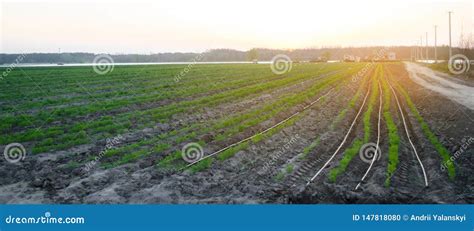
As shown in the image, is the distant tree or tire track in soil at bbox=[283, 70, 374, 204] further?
the distant tree

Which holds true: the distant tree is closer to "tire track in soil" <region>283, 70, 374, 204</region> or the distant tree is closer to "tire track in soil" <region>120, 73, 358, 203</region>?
"tire track in soil" <region>283, 70, 374, 204</region>

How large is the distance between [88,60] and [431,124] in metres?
86.9

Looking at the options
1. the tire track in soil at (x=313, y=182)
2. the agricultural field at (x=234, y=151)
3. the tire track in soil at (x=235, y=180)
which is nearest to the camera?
the tire track in soil at (x=313, y=182)

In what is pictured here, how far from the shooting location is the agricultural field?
37.6 ft

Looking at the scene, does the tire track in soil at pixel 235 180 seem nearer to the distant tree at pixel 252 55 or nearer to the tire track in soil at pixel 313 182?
the tire track in soil at pixel 313 182

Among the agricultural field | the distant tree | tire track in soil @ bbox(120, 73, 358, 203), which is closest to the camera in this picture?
tire track in soil @ bbox(120, 73, 358, 203)

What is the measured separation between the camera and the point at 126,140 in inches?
661

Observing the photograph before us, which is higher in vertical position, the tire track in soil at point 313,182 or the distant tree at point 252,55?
the distant tree at point 252,55

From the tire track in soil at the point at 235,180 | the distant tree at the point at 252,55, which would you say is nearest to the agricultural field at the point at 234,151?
the tire track in soil at the point at 235,180

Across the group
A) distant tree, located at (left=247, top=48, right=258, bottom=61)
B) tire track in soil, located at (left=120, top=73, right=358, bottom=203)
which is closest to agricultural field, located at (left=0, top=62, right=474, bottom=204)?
tire track in soil, located at (left=120, top=73, right=358, bottom=203)

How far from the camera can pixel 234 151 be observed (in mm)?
15250

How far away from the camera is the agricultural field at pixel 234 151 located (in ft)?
37.6

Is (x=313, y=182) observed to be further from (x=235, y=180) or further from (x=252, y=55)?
(x=252, y=55)

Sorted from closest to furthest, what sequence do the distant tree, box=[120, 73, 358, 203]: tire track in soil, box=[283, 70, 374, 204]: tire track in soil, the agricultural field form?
box=[283, 70, 374, 204]: tire track in soil → box=[120, 73, 358, 203]: tire track in soil → the agricultural field → the distant tree
